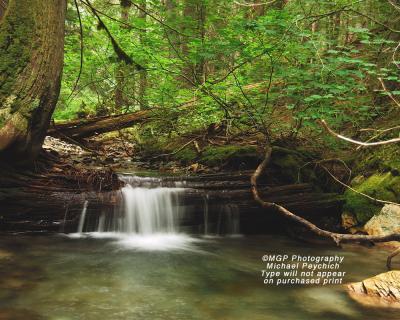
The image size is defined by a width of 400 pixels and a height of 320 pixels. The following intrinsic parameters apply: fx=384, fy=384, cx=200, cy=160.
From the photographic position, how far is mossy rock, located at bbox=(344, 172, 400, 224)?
7004 millimetres

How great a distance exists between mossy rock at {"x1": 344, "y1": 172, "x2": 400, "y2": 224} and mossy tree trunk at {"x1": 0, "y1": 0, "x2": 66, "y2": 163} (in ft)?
18.4

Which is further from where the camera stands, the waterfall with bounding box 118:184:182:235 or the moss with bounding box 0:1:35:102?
the waterfall with bounding box 118:184:182:235

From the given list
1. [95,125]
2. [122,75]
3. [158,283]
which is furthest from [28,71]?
[122,75]

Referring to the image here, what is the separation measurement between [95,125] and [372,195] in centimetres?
650

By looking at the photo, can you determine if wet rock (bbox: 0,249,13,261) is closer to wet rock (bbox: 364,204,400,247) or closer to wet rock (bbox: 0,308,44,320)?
wet rock (bbox: 0,308,44,320)

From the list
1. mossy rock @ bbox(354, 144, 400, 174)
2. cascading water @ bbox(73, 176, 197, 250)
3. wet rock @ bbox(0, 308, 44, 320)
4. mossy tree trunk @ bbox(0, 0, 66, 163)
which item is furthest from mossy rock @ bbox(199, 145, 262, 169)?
wet rock @ bbox(0, 308, 44, 320)

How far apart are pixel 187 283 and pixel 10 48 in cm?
407

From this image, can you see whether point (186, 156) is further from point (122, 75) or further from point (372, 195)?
point (372, 195)

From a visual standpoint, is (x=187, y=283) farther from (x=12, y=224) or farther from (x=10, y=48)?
(x=10, y=48)

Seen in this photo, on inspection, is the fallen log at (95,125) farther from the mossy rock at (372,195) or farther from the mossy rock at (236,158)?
the mossy rock at (372,195)

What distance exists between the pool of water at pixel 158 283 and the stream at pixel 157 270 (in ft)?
0.04

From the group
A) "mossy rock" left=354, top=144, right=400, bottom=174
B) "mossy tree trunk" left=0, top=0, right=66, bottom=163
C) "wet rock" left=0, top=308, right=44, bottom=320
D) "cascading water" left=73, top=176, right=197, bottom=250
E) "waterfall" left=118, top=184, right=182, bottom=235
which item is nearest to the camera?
"wet rock" left=0, top=308, right=44, bottom=320

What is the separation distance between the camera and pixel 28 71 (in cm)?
543

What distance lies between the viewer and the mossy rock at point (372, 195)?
700 centimetres
